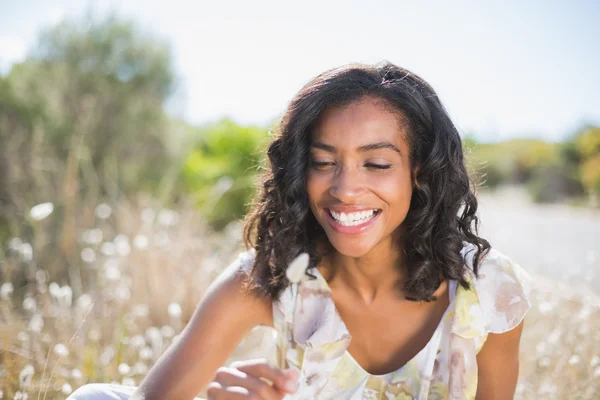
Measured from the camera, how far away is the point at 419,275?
6.93 feet

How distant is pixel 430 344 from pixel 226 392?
39.5 inches

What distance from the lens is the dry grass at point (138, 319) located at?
256 cm

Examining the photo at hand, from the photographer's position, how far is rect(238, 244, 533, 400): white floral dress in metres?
1.99

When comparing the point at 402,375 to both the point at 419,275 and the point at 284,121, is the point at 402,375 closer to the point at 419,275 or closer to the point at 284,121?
the point at 419,275

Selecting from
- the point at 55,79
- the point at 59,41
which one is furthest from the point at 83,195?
the point at 59,41

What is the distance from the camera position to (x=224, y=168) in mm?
7652

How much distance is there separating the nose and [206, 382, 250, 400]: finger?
0.84 m

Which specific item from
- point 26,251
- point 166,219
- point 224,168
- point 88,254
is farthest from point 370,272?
point 224,168

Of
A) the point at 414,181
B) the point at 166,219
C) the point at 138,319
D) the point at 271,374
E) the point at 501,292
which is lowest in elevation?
the point at 138,319

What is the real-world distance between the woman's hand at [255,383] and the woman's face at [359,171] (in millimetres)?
784

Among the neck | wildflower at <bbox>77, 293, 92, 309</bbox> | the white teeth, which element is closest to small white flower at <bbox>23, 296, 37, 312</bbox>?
wildflower at <bbox>77, 293, 92, 309</bbox>

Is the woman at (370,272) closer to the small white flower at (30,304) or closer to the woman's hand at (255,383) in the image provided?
the woman's hand at (255,383)

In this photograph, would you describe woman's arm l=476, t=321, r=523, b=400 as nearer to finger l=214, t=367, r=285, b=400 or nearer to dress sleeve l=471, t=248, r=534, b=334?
dress sleeve l=471, t=248, r=534, b=334

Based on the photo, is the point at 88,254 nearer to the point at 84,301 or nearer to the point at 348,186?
the point at 84,301
